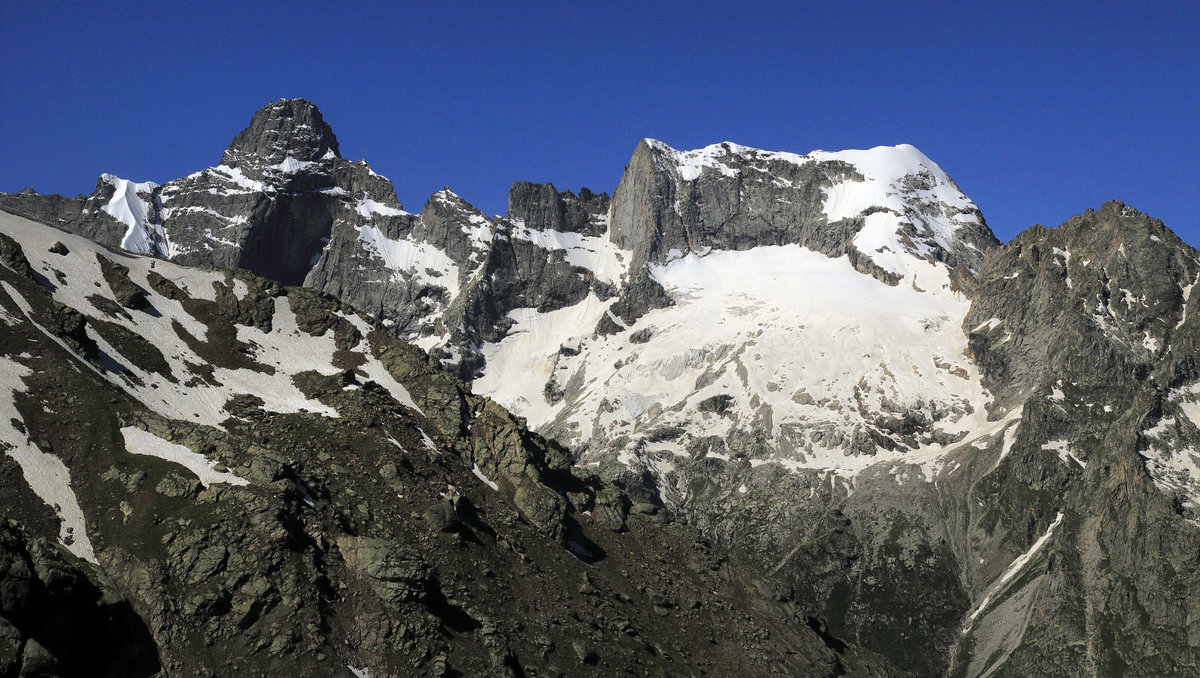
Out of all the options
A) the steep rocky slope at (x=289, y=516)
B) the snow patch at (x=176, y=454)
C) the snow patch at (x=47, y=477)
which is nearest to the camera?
the steep rocky slope at (x=289, y=516)

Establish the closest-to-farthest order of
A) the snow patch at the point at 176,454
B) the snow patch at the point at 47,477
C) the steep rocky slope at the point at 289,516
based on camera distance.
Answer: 1. the steep rocky slope at the point at 289,516
2. the snow patch at the point at 47,477
3. the snow patch at the point at 176,454

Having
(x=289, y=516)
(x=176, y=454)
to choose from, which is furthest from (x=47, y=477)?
(x=289, y=516)

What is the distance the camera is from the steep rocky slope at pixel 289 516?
67812 mm

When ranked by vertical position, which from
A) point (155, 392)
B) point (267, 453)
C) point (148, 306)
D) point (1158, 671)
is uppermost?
point (148, 306)

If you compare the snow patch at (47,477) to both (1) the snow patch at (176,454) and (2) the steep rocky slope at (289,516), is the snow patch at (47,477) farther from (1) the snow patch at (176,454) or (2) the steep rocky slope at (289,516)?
(1) the snow patch at (176,454)

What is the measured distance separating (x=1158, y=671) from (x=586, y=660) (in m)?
159

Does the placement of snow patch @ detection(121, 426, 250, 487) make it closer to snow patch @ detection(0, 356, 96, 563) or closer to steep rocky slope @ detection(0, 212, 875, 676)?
steep rocky slope @ detection(0, 212, 875, 676)

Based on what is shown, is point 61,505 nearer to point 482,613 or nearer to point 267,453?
point 267,453

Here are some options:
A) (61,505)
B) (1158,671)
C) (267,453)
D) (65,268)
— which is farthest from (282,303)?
(1158,671)

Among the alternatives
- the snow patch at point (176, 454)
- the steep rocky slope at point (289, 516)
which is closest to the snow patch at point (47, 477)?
the steep rocky slope at point (289, 516)

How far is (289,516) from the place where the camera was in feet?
259

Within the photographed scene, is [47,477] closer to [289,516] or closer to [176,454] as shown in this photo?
[176,454]

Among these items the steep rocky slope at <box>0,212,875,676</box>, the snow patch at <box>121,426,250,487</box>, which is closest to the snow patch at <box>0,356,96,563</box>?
the steep rocky slope at <box>0,212,875,676</box>

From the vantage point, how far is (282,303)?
124500 millimetres
